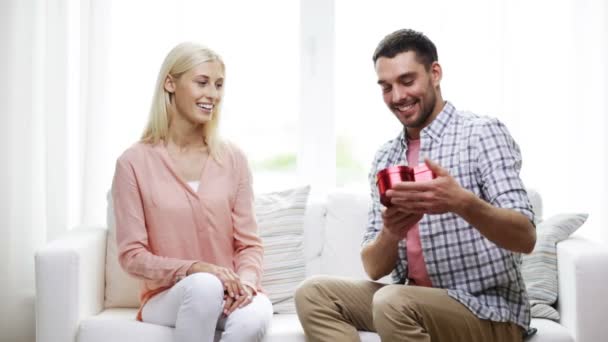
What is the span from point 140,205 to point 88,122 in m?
0.90

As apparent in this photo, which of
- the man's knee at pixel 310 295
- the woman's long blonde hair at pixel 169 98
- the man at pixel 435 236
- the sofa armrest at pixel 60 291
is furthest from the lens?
the woman's long blonde hair at pixel 169 98

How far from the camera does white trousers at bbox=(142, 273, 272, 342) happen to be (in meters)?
2.13

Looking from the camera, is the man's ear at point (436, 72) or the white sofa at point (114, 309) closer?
the man's ear at point (436, 72)

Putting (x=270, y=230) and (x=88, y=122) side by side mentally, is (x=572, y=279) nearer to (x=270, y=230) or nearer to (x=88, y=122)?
(x=270, y=230)

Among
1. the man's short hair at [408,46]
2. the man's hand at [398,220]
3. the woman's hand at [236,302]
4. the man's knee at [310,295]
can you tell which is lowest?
the woman's hand at [236,302]

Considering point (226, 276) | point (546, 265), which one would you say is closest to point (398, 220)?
point (226, 276)

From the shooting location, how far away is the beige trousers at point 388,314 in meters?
1.91

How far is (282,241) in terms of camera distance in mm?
2787

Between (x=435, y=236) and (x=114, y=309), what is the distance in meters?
1.19

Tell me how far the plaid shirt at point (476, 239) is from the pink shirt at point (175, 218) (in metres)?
0.64

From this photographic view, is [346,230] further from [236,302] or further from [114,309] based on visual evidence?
[114,309]

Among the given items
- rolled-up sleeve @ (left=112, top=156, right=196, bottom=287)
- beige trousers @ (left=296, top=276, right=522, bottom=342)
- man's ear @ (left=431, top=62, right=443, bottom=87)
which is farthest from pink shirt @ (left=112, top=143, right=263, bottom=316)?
man's ear @ (left=431, top=62, right=443, bottom=87)

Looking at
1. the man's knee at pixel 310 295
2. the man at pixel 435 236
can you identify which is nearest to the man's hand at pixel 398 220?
the man at pixel 435 236

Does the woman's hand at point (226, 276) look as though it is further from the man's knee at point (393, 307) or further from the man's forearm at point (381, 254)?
the man's knee at point (393, 307)
